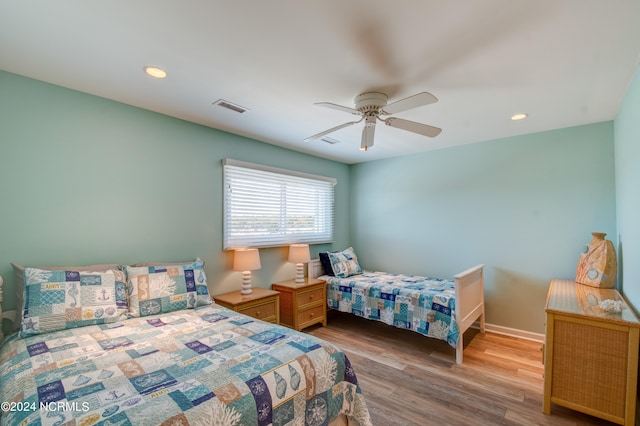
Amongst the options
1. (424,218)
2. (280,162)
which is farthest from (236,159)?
(424,218)

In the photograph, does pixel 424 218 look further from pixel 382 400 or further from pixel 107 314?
→ pixel 107 314

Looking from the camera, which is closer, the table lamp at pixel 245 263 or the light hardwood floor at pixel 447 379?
the light hardwood floor at pixel 447 379

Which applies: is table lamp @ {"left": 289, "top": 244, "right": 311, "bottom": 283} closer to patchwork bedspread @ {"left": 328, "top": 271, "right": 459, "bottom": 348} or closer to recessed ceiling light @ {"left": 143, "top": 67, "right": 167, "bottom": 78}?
patchwork bedspread @ {"left": 328, "top": 271, "right": 459, "bottom": 348}

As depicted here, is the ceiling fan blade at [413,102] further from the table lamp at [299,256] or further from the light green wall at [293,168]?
the table lamp at [299,256]

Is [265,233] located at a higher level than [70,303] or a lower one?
higher

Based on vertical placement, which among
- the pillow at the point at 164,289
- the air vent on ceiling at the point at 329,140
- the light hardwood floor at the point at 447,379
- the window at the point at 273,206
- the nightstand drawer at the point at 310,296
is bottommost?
the light hardwood floor at the point at 447,379

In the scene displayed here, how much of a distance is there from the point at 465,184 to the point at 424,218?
0.71m

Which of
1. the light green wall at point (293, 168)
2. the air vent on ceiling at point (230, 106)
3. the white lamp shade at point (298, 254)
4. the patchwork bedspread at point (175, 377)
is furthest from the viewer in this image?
the white lamp shade at point (298, 254)

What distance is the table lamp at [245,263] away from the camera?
3117 mm

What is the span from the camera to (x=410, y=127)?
2268 mm

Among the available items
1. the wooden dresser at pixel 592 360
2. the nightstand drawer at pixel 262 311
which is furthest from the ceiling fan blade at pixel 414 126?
the nightstand drawer at pixel 262 311

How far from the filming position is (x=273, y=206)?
12.4ft

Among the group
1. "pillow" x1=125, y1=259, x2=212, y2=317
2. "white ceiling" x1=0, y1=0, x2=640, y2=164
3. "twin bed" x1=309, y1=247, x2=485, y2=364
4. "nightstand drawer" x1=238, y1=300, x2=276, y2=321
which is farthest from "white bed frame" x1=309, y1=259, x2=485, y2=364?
"pillow" x1=125, y1=259, x2=212, y2=317

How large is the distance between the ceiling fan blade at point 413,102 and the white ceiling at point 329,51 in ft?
0.67
